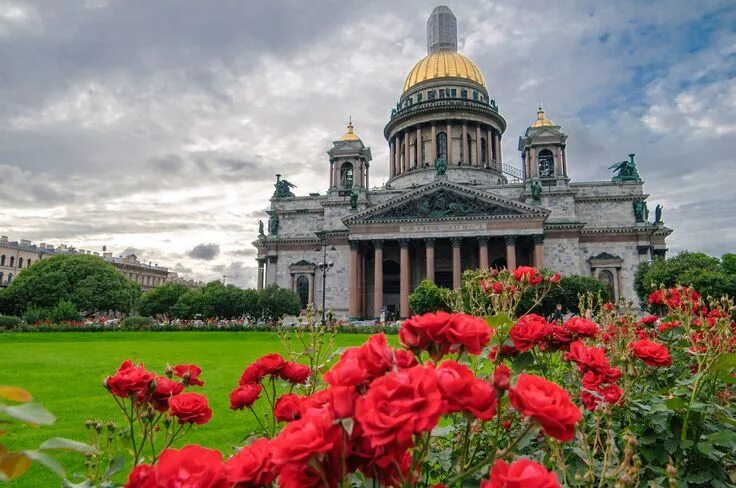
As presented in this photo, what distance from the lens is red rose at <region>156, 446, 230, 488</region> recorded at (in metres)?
1.67

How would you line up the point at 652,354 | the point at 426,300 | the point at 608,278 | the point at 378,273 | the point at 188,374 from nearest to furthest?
the point at 188,374
the point at 652,354
the point at 426,300
the point at 608,278
the point at 378,273

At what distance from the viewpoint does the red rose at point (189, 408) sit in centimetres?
320

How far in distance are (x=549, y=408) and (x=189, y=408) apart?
2379 millimetres

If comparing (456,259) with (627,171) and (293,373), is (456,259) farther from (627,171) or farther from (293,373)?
(293,373)

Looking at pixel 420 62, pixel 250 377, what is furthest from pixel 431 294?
pixel 420 62

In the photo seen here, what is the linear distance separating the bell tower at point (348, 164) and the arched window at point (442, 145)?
892 centimetres

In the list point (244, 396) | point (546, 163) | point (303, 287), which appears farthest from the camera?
point (303, 287)

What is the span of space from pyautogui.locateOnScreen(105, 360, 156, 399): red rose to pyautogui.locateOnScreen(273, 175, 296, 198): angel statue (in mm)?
55391

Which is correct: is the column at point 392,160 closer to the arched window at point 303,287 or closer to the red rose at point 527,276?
the arched window at point 303,287

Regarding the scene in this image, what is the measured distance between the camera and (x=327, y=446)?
162cm

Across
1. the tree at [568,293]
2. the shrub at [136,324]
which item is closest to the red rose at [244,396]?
the tree at [568,293]

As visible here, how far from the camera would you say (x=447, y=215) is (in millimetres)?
45906

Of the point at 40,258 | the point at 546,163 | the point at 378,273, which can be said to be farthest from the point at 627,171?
the point at 40,258

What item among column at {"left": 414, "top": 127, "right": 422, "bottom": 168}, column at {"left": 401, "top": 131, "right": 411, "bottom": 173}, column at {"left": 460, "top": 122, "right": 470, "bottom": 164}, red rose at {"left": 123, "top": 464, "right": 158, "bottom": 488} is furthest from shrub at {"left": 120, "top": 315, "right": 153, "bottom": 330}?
red rose at {"left": 123, "top": 464, "right": 158, "bottom": 488}
